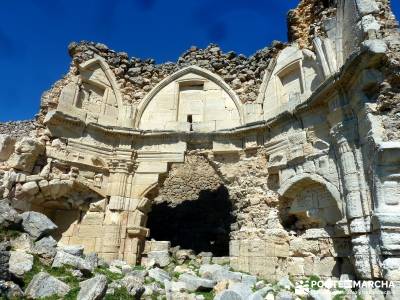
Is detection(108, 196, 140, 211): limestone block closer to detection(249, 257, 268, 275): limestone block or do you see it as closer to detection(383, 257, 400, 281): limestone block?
detection(249, 257, 268, 275): limestone block

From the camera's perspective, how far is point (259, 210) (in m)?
8.24

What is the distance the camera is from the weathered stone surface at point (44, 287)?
13.9 ft

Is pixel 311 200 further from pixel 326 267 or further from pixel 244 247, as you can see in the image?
pixel 244 247

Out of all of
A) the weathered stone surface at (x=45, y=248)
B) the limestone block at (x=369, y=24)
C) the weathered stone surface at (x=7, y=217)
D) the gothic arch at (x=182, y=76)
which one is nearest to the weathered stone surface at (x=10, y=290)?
the weathered stone surface at (x=45, y=248)

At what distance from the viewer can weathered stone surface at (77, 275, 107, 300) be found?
4.16 metres

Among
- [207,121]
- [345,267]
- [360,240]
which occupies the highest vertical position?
[207,121]

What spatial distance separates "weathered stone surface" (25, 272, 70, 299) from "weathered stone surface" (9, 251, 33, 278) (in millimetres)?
383

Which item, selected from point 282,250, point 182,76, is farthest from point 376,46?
point 182,76

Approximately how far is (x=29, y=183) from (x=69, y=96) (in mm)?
2676

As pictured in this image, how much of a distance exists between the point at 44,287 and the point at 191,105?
22.7 ft

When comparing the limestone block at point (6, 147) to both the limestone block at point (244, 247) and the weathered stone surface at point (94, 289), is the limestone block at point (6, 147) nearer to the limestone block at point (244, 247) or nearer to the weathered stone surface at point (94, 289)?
the weathered stone surface at point (94, 289)

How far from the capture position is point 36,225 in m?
6.28

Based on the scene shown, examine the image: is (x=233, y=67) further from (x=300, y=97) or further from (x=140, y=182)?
(x=140, y=182)

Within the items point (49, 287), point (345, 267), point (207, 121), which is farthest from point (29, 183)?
point (345, 267)
